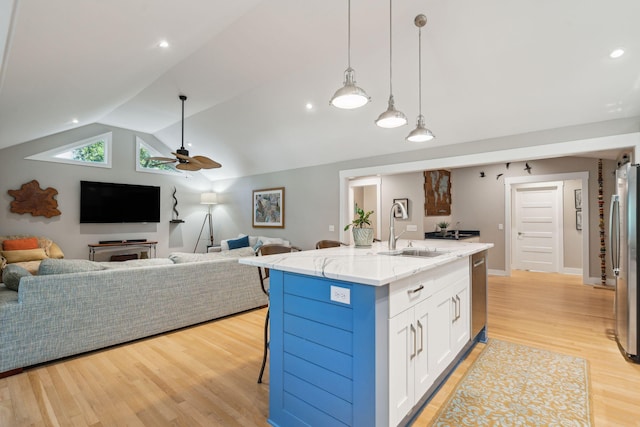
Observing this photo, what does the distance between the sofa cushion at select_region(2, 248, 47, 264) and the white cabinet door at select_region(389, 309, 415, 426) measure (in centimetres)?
649

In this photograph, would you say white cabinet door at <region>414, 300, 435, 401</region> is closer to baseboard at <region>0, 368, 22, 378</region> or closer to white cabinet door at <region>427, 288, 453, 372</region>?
white cabinet door at <region>427, 288, 453, 372</region>

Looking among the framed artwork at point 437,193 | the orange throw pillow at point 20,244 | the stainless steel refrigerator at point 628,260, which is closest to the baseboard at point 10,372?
the orange throw pillow at point 20,244

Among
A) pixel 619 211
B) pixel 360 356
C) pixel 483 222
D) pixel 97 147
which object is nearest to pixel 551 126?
pixel 619 211

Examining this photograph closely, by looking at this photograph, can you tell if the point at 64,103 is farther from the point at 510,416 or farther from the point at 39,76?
the point at 510,416

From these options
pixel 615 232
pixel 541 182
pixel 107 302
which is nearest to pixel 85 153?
pixel 107 302

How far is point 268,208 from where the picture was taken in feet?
23.8

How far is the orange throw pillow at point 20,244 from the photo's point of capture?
5.40 meters

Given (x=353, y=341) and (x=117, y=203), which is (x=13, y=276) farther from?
(x=117, y=203)

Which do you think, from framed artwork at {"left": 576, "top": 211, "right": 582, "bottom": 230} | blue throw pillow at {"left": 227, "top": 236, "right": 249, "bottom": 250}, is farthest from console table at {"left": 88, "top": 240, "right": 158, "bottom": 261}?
framed artwork at {"left": 576, "top": 211, "right": 582, "bottom": 230}

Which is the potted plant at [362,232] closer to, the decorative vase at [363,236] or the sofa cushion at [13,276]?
the decorative vase at [363,236]

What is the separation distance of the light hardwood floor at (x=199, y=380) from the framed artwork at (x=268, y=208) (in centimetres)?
337

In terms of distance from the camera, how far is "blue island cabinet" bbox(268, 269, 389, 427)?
4.78 feet

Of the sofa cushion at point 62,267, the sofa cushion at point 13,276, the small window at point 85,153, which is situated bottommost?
the sofa cushion at point 13,276

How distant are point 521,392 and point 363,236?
164 centimetres
